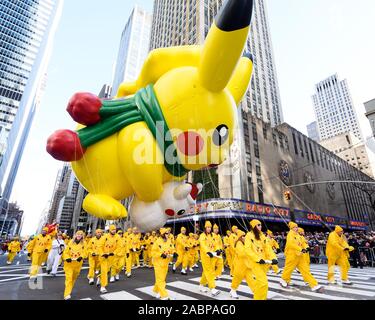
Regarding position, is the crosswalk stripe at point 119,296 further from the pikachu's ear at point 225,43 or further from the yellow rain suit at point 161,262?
the pikachu's ear at point 225,43

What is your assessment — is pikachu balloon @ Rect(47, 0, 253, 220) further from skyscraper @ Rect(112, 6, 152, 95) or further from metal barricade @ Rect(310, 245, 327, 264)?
skyscraper @ Rect(112, 6, 152, 95)

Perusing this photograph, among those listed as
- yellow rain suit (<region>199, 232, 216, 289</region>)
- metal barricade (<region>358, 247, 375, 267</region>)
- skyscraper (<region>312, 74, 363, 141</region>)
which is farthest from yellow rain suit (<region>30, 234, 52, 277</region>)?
skyscraper (<region>312, 74, 363, 141</region>)

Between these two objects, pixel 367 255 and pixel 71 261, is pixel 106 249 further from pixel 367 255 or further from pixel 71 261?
pixel 367 255

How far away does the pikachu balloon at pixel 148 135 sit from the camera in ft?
8.41

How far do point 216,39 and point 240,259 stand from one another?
5157 millimetres

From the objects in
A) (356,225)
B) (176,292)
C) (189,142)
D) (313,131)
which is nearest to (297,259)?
(176,292)

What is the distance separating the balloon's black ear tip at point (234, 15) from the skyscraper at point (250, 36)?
38.8m

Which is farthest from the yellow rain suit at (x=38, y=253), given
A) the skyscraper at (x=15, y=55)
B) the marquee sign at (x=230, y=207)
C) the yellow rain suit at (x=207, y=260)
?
the skyscraper at (x=15, y=55)

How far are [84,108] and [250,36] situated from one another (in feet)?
209

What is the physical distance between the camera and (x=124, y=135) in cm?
269

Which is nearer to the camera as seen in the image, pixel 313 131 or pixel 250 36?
pixel 250 36

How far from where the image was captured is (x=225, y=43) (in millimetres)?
2195

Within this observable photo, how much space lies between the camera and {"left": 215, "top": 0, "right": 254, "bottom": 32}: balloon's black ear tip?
195 centimetres
